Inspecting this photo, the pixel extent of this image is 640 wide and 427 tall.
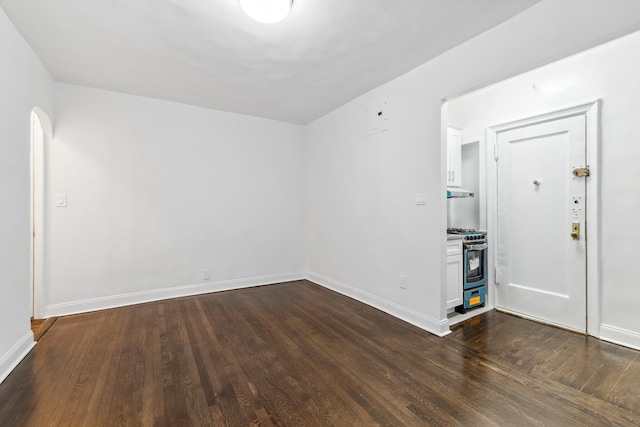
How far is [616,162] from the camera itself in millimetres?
2551

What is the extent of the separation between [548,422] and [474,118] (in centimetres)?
328

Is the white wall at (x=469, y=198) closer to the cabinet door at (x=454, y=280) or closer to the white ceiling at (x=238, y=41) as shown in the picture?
the cabinet door at (x=454, y=280)

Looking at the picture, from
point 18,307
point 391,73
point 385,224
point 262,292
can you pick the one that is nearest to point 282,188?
point 262,292

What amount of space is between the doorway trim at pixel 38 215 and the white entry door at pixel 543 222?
17.1ft

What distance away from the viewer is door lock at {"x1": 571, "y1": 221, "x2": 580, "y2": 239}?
9.16 ft

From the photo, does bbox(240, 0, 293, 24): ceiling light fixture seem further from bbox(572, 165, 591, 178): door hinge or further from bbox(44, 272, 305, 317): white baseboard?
bbox(44, 272, 305, 317): white baseboard

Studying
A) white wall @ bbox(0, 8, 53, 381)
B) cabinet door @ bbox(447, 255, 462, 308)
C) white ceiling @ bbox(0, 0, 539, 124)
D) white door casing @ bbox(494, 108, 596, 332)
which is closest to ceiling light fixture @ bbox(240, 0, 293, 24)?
white ceiling @ bbox(0, 0, 539, 124)

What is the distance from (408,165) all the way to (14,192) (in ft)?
11.4

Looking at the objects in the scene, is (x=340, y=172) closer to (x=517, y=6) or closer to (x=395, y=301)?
(x=395, y=301)

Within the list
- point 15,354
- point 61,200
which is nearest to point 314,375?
point 15,354

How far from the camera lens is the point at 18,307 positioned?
7.46 ft

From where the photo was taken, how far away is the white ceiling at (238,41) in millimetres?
2037

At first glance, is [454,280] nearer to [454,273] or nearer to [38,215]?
[454,273]

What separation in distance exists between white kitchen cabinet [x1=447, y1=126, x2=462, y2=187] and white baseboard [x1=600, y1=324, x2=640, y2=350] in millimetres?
1977
